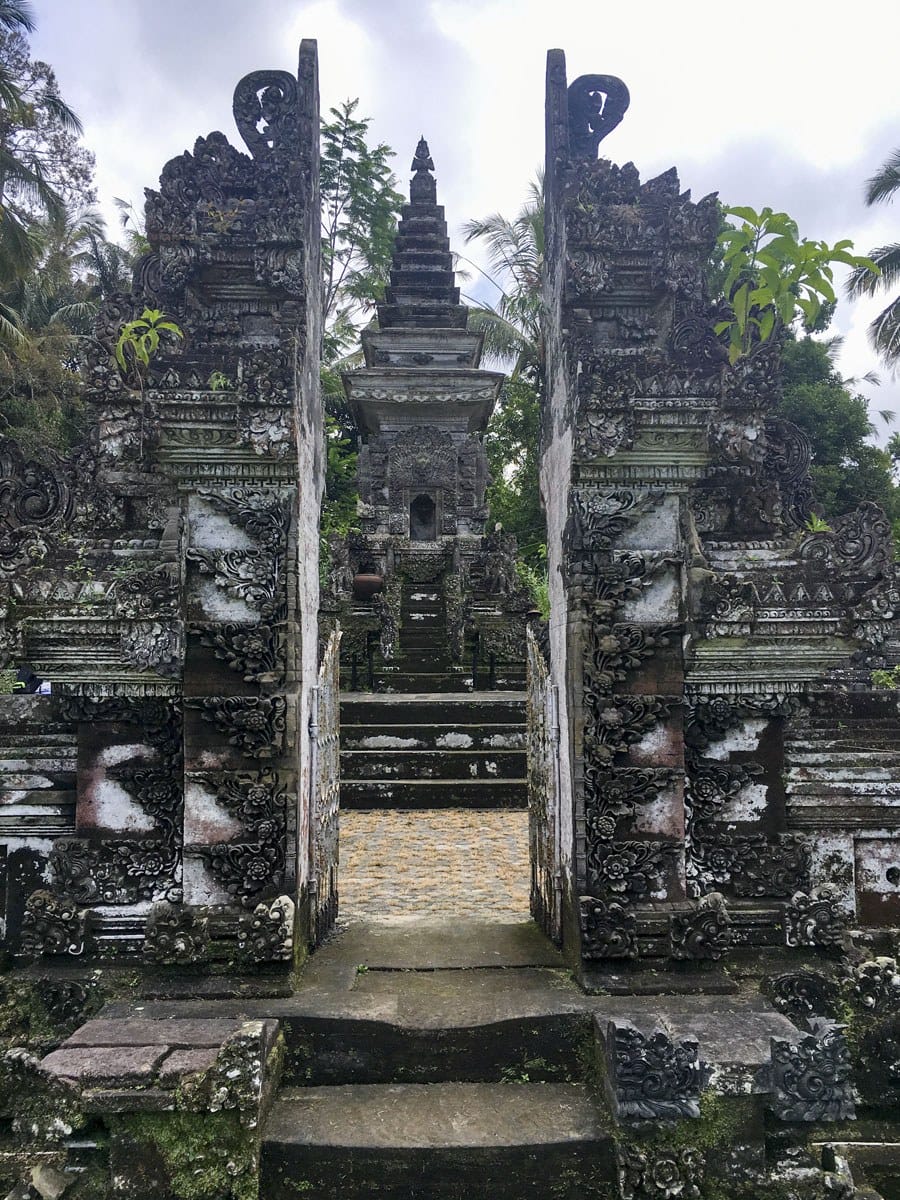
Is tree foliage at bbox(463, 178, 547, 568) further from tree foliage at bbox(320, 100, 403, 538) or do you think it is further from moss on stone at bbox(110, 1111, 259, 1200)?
moss on stone at bbox(110, 1111, 259, 1200)

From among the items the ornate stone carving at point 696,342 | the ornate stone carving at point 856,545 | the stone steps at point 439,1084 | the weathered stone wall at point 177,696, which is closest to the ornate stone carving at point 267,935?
the weathered stone wall at point 177,696

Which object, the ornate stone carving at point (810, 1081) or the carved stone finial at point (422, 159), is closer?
the ornate stone carving at point (810, 1081)

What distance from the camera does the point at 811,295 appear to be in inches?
194

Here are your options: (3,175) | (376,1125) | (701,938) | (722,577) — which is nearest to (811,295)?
(722,577)

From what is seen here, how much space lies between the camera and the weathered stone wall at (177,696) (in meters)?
4.37

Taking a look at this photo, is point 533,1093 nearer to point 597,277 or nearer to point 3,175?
point 597,277

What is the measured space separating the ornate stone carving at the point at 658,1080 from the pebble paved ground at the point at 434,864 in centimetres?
235

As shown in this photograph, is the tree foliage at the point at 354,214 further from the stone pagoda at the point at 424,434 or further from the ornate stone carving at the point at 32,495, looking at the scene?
the ornate stone carving at the point at 32,495

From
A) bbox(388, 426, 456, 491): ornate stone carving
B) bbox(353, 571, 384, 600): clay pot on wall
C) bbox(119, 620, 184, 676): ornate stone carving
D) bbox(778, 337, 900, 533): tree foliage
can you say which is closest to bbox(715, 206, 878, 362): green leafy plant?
bbox(119, 620, 184, 676): ornate stone carving

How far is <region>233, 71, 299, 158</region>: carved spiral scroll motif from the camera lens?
565 centimetres

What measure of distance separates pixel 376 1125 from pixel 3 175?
22.1 meters

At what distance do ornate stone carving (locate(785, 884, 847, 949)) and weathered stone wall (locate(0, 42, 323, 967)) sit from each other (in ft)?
7.94

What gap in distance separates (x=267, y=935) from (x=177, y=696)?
121 cm

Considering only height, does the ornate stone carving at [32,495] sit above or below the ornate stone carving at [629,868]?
above
